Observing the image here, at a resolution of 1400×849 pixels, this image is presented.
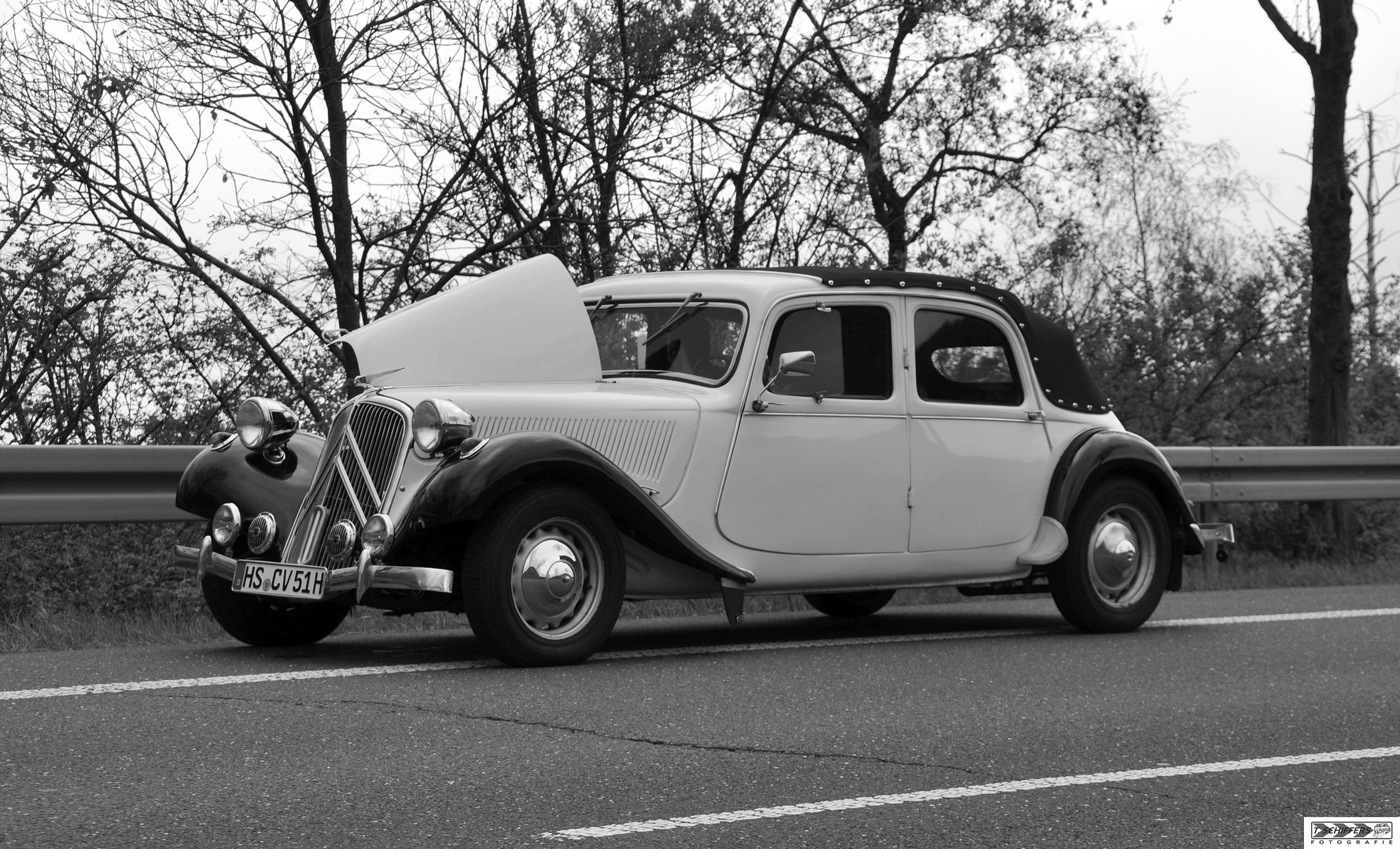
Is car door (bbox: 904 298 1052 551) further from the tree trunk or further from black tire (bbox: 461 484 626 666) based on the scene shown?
the tree trunk

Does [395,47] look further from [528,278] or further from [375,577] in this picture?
[375,577]

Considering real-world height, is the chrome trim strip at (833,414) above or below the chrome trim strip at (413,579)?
above

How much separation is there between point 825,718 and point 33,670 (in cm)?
302

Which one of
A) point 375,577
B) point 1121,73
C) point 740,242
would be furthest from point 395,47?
point 1121,73

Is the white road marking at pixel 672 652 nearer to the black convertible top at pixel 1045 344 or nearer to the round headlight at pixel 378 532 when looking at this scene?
the round headlight at pixel 378 532

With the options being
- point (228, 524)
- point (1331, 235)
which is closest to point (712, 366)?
point (228, 524)

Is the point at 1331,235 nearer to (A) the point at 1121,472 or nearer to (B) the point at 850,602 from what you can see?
(A) the point at 1121,472

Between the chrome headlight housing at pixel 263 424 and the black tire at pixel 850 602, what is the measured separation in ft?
9.97

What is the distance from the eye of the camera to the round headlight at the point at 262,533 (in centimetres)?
646

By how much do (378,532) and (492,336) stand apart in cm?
121

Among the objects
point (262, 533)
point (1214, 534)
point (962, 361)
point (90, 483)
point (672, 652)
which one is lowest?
point (672, 652)

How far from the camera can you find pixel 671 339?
7.41m

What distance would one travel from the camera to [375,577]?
5.85m

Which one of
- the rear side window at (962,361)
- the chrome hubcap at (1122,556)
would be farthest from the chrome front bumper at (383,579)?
the chrome hubcap at (1122,556)
